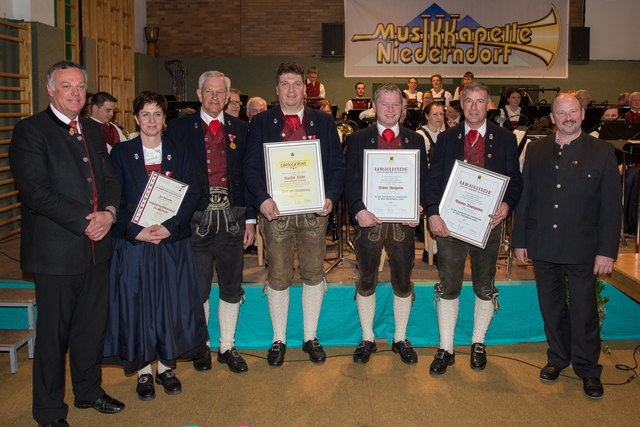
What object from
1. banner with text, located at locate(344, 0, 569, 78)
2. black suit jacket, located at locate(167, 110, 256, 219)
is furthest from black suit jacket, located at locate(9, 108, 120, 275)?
banner with text, located at locate(344, 0, 569, 78)

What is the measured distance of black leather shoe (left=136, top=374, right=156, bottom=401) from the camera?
10.7 feet

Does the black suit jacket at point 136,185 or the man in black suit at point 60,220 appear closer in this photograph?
the man in black suit at point 60,220

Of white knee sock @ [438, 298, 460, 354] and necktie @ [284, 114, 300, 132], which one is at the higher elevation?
necktie @ [284, 114, 300, 132]

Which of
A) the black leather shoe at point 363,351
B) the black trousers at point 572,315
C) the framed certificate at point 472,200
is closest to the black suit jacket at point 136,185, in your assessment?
the black leather shoe at point 363,351

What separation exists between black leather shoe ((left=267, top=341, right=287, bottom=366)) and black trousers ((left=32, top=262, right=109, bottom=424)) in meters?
1.13

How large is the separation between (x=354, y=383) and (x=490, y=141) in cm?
179

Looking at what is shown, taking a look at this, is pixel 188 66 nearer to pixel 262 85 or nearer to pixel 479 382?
pixel 262 85

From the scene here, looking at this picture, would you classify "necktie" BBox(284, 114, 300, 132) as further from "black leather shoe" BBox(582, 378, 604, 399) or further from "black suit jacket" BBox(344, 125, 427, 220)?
"black leather shoe" BBox(582, 378, 604, 399)

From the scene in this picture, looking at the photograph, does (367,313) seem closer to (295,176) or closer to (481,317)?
(481,317)

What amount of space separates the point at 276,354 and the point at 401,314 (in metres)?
0.91

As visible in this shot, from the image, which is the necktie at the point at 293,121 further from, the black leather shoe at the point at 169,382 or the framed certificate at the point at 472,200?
the black leather shoe at the point at 169,382

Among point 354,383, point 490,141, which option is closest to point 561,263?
point 490,141

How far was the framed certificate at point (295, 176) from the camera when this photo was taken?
3.43 meters

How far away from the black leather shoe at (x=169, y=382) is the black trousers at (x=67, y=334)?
405 mm
